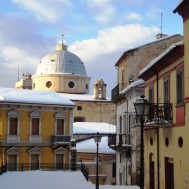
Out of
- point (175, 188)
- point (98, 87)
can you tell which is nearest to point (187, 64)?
point (175, 188)

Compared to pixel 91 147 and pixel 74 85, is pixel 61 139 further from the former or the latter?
pixel 74 85

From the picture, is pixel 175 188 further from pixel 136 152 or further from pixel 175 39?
pixel 175 39

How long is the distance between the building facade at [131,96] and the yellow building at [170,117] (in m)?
5.05

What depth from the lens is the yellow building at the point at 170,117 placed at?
1512 centimetres

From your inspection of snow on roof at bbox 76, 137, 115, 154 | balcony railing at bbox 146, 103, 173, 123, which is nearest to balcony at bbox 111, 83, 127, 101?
balcony railing at bbox 146, 103, 173, 123

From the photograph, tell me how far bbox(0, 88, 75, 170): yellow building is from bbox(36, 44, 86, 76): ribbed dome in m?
31.8

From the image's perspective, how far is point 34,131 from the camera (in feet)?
127

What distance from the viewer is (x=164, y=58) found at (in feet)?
57.2

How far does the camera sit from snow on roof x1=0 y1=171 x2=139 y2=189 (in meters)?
22.6

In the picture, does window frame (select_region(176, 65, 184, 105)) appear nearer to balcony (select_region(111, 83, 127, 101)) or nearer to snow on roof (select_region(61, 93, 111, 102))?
balcony (select_region(111, 83, 127, 101))

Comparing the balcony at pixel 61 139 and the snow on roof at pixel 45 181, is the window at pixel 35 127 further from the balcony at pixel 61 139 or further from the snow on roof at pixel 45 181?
the snow on roof at pixel 45 181

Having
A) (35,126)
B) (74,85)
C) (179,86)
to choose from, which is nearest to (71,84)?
(74,85)

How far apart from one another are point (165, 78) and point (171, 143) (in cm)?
286

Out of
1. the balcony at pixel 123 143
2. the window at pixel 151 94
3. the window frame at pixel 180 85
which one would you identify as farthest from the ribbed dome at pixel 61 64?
the window frame at pixel 180 85
